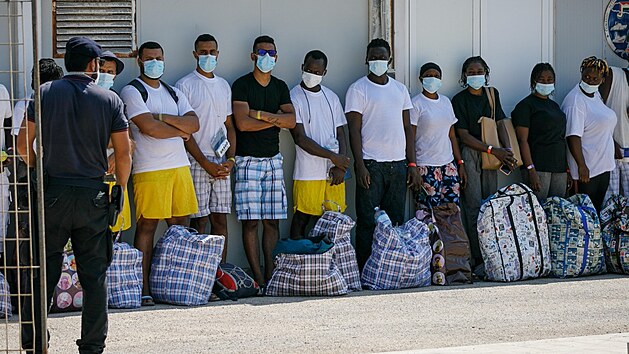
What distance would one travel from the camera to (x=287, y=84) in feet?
36.6

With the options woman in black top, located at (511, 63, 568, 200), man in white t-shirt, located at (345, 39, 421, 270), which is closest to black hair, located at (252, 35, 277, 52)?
man in white t-shirt, located at (345, 39, 421, 270)

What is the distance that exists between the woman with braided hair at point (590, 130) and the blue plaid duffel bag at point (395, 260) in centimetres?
230

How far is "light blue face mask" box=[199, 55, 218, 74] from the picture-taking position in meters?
10.3

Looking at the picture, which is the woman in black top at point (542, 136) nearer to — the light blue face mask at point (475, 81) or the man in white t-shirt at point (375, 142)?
the light blue face mask at point (475, 81)

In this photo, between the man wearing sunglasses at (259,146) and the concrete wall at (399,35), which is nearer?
the man wearing sunglasses at (259,146)

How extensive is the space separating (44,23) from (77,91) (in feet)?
11.9

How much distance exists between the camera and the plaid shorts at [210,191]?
1023 centimetres

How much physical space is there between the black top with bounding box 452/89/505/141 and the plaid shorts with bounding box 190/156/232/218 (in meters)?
2.70

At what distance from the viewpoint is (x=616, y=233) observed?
11.5 metres

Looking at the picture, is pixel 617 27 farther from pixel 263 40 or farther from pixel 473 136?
pixel 263 40

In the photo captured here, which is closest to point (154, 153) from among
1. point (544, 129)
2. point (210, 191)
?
point (210, 191)

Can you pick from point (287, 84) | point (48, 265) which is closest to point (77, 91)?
point (48, 265)

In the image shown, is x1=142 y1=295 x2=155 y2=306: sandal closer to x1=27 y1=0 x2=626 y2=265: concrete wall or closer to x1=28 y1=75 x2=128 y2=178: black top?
x1=27 y1=0 x2=626 y2=265: concrete wall

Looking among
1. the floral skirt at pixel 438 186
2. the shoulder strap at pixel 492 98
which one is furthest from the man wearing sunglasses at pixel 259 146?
the shoulder strap at pixel 492 98
